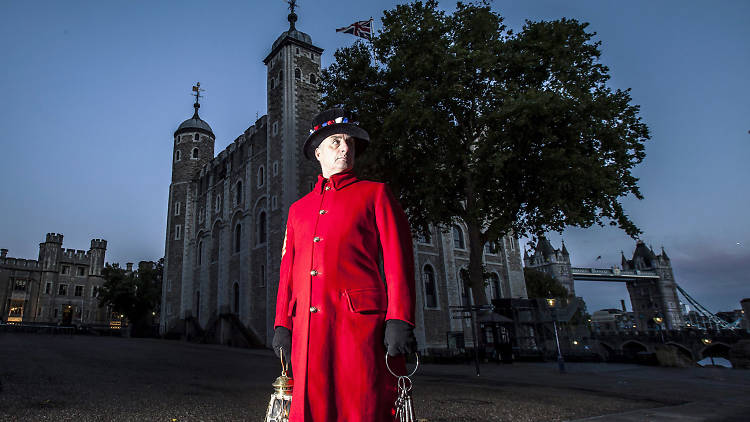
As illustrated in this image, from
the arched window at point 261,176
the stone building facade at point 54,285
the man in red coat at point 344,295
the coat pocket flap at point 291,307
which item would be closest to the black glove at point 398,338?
the man in red coat at point 344,295

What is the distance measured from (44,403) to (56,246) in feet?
208

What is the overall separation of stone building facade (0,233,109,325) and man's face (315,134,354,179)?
58.8m

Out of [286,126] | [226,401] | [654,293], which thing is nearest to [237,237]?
[286,126]

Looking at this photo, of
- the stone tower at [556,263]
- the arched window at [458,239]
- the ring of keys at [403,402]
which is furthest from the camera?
the stone tower at [556,263]

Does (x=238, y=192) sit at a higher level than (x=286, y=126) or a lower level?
lower

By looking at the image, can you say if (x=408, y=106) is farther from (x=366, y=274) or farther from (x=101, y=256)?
(x=101, y=256)

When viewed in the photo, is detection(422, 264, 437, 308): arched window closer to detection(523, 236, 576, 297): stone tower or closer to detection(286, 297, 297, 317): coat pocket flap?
detection(286, 297, 297, 317): coat pocket flap

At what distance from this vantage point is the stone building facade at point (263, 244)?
24562 mm

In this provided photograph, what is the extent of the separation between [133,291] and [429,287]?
29944 millimetres

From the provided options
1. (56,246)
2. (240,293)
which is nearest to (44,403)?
(240,293)

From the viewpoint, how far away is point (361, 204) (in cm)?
259

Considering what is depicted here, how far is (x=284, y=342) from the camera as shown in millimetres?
2562

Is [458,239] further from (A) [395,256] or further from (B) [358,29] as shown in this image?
(A) [395,256]

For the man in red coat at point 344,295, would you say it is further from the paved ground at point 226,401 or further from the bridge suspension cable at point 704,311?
the bridge suspension cable at point 704,311
